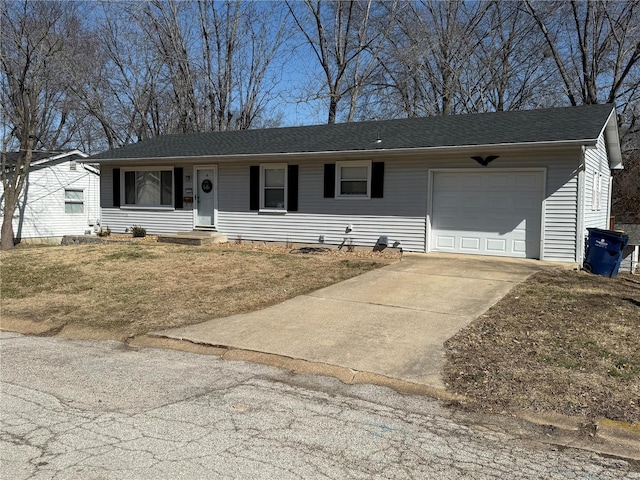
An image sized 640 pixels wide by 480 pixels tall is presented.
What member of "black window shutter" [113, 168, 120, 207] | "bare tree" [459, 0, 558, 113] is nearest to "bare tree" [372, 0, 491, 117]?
"bare tree" [459, 0, 558, 113]

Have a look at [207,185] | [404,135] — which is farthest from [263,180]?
[404,135]

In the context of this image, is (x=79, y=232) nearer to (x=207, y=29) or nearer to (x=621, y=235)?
(x=207, y=29)

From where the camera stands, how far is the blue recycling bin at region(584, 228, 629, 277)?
11.2m

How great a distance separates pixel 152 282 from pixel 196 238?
19.2ft

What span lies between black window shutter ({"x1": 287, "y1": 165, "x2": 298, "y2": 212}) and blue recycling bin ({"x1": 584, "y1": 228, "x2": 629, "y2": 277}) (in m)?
7.74

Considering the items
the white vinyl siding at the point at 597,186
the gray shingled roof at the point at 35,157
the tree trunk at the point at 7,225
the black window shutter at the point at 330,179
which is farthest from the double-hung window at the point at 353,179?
the gray shingled roof at the point at 35,157

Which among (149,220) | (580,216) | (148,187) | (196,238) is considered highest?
(148,187)

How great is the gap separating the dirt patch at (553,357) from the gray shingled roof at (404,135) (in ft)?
16.4

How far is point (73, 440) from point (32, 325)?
437 centimetres

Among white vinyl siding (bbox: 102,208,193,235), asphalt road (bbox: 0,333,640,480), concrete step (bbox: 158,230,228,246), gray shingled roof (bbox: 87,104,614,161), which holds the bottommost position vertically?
asphalt road (bbox: 0,333,640,480)

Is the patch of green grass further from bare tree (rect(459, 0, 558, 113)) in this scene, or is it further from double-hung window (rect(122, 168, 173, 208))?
bare tree (rect(459, 0, 558, 113))

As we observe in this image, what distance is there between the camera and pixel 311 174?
14.8 m

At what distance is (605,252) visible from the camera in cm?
1145

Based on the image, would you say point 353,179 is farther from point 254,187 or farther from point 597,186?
point 597,186
